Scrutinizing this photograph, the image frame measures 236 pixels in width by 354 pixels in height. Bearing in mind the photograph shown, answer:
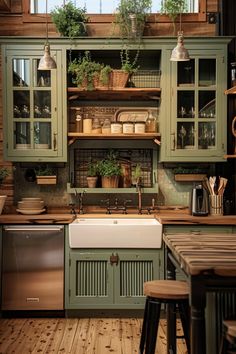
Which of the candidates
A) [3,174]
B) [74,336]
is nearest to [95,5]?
[3,174]

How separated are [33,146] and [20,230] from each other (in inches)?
32.1

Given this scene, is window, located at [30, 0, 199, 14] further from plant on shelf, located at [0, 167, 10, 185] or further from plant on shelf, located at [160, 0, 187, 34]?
plant on shelf, located at [0, 167, 10, 185]

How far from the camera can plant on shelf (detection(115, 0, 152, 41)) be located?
15.3 ft

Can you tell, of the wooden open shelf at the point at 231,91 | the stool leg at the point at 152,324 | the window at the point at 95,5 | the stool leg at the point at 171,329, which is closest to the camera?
the stool leg at the point at 152,324

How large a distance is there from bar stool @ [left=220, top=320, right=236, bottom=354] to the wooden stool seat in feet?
1.46

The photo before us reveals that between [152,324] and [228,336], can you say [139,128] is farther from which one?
[228,336]

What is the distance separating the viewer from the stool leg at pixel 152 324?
2709 millimetres

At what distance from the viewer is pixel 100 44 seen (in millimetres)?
4645

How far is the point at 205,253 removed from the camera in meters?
2.46

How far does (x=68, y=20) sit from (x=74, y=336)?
286 centimetres

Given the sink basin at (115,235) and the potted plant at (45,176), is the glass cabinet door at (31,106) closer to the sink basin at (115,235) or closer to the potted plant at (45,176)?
the potted plant at (45,176)

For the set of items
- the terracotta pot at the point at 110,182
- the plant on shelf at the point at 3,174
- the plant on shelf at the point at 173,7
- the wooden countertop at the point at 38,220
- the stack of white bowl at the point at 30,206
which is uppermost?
the plant on shelf at the point at 173,7

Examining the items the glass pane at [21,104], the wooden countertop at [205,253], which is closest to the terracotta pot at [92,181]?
the glass pane at [21,104]

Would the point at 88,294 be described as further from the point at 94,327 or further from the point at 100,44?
the point at 100,44
